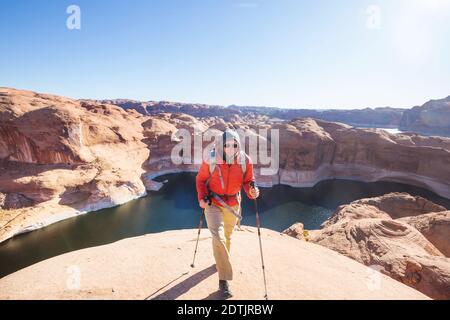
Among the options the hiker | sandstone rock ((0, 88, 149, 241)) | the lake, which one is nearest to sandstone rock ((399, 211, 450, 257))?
the lake

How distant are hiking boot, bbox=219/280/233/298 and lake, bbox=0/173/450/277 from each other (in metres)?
20.8

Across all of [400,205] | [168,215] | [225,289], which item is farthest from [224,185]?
[168,215]

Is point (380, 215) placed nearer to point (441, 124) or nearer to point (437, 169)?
point (437, 169)

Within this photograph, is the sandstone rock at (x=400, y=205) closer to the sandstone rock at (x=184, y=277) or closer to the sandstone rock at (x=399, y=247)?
the sandstone rock at (x=399, y=247)

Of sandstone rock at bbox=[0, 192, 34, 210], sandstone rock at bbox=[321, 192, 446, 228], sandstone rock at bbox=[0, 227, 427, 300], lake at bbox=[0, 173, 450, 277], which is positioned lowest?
lake at bbox=[0, 173, 450, 277]

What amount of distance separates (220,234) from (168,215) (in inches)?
1003

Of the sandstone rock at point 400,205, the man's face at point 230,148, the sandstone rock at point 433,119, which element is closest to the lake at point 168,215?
the sandstone rock at point 400,205

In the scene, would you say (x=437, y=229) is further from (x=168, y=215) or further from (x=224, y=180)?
(x=168, y=215)

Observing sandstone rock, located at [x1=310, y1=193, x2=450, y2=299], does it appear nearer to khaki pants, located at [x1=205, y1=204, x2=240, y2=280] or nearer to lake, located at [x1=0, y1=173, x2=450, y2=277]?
khaki pants, located at [x1=205, y1=204, x2=240, y2=280]

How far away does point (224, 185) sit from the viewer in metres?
4.51

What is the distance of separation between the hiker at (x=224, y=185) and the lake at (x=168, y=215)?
68.8ft

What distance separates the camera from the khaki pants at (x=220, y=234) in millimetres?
4172

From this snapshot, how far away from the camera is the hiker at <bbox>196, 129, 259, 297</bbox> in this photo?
434 centimetres

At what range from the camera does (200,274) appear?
16.9 ft
